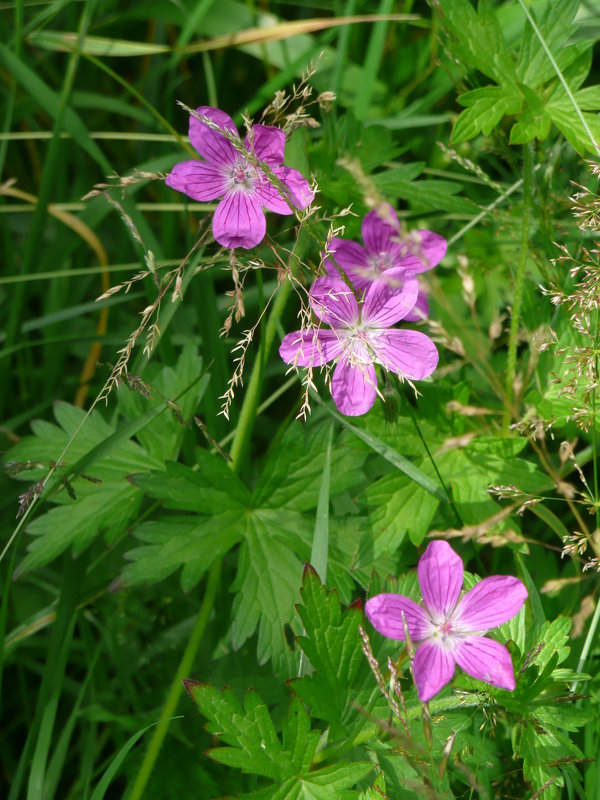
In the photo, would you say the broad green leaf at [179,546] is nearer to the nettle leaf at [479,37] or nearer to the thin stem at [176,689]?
the thin stem at [176,689]

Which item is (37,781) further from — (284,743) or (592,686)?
(592,686)

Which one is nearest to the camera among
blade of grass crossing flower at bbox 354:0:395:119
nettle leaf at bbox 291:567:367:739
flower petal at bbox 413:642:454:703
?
flower petal at bbox 413:642:454:703

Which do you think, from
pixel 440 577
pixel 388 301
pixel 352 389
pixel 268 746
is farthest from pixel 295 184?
pixel 268 746

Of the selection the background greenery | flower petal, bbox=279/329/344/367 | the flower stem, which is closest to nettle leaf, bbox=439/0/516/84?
the background greenery

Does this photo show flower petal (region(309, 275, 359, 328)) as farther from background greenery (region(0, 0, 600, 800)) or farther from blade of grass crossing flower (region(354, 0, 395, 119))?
blade of grass crossing flower (region(354, 0, 395, 119))

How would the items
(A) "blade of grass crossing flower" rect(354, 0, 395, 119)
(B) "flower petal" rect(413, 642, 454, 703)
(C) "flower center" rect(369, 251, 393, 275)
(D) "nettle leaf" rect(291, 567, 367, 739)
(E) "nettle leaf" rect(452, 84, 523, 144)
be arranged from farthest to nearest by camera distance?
(A) "blade of grass crossing flower" rect(354, 0, 395, 119) < (C) "flower center" rect(369, 251, 393, 275) < (E) "nettle leaf" rect(452, 84, 523, 144) < (D) "nettle leaf" rect(291, 567, 367, 739) < (B) "flower petal" rect(413, 642, 454, 703)

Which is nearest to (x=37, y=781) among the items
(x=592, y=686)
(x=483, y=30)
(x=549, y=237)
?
(x=592, y=686)

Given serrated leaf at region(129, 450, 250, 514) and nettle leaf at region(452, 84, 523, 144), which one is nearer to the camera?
nettle leaf at region(452, 84, 523, 144)
